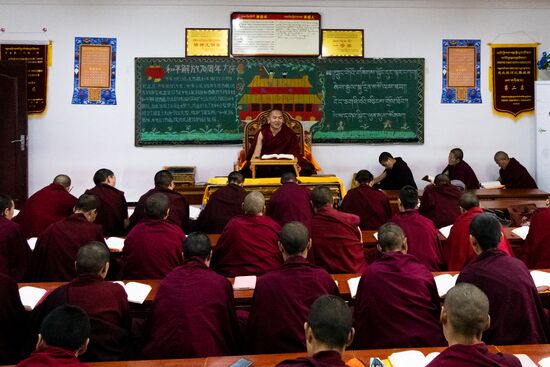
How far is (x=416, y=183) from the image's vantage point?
28.4 ft

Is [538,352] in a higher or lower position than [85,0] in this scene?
lower

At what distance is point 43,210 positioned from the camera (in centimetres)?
529

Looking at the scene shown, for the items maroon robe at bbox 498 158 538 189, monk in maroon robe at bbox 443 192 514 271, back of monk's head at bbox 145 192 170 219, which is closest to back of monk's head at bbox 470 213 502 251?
monk in maroon robe at bbox 443 192 514 271

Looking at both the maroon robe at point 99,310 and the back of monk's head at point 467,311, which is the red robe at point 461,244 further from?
the maroon robe at point 99,310

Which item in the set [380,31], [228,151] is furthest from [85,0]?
[380,31]

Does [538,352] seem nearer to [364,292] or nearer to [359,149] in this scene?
[364,292]

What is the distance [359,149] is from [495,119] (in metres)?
2.17

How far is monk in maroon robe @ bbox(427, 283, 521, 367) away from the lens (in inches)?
77.2

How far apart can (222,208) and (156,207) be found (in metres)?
1.45

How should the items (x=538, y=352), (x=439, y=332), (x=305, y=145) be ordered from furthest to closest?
(x=305, y=145)
(x=439, y=332)
(x=538, y=352)

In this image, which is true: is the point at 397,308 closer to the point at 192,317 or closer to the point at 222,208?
the point at 192,317

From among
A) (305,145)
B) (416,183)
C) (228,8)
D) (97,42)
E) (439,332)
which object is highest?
(228,8)

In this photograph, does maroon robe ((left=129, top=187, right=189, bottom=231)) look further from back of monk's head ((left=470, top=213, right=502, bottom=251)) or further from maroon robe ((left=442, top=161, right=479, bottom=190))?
maroon robe ((left=442, top=161, right=479, bottom=190))

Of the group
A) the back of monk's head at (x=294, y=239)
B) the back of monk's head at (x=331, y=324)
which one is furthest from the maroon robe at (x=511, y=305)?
the back of monk's head at (x=331, y=324)
